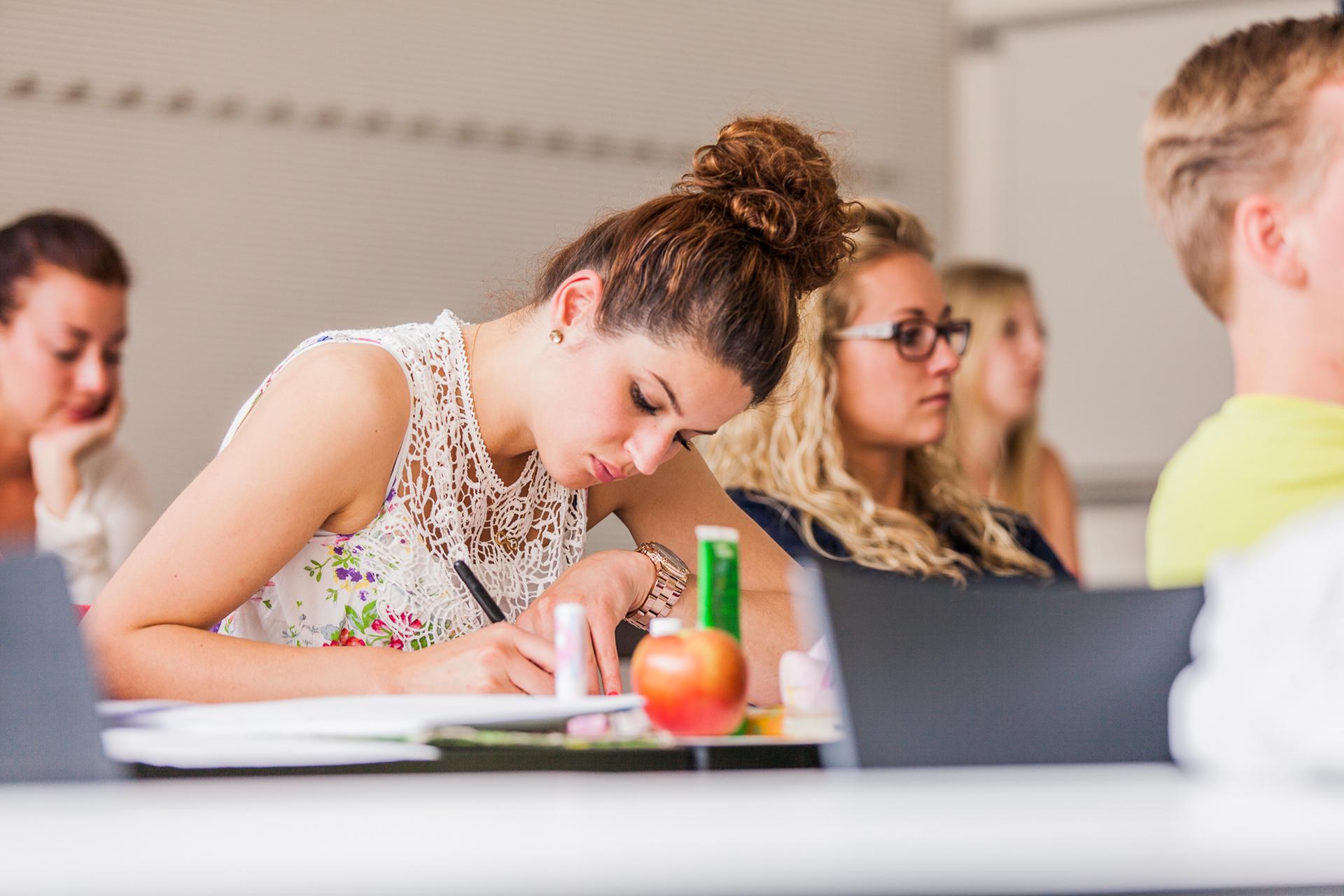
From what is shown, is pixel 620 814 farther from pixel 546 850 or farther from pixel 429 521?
pixel 429 521

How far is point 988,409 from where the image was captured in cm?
358

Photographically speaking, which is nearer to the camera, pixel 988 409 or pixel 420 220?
pixel 988 409

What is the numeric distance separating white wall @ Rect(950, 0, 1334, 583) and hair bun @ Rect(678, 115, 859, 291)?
9.94ft

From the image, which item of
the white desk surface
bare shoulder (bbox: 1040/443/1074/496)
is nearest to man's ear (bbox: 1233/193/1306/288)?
the white desk surface

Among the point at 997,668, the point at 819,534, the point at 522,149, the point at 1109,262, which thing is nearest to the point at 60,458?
the point at 522,149

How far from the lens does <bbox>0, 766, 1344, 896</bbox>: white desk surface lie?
0.31m

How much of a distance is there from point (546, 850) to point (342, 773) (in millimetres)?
534

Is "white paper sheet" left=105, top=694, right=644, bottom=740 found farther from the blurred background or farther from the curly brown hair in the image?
the blurred background

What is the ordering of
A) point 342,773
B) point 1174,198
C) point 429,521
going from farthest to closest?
point 429,521 → point 1174,198 → point 342,773

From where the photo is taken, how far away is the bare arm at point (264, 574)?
4.25ft

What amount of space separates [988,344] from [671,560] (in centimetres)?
196

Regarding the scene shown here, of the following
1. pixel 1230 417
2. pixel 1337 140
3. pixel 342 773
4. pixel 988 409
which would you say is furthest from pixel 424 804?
pixel 988 409

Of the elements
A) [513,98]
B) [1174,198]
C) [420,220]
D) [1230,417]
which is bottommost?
[1230,417]

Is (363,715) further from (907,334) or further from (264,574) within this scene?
(907,334)
